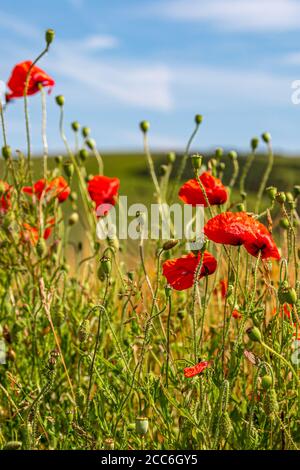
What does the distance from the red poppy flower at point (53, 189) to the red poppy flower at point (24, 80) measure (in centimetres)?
35

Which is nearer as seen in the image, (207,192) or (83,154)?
(207,192)

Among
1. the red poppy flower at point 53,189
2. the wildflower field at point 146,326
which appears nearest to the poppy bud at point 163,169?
the wildflower field at point 146,326

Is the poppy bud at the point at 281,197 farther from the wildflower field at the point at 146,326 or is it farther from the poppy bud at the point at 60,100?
the poppy bud at the point at 60,100

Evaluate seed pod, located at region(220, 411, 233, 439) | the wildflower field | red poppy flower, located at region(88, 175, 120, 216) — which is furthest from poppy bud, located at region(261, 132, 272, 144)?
seed pod, located at region(220, 411, 233, 439)

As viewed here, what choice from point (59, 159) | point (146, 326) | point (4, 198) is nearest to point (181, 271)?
point (146, 326)

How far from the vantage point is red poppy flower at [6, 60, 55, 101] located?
2.71m

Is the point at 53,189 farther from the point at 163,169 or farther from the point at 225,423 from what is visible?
the point at 225,423

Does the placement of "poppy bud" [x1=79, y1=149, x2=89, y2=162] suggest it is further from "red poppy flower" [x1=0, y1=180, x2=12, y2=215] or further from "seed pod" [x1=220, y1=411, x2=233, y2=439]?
"seed pod" [x1=220, y1=411, x2=233, y2=439]

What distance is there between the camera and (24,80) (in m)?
2.75

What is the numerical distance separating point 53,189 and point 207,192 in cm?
76

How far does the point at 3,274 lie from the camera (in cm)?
279

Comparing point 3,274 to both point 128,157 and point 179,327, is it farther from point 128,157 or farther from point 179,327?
point 128,157

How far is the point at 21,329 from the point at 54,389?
0.23m

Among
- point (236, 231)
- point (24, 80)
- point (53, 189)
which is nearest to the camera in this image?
point (236, 231)
